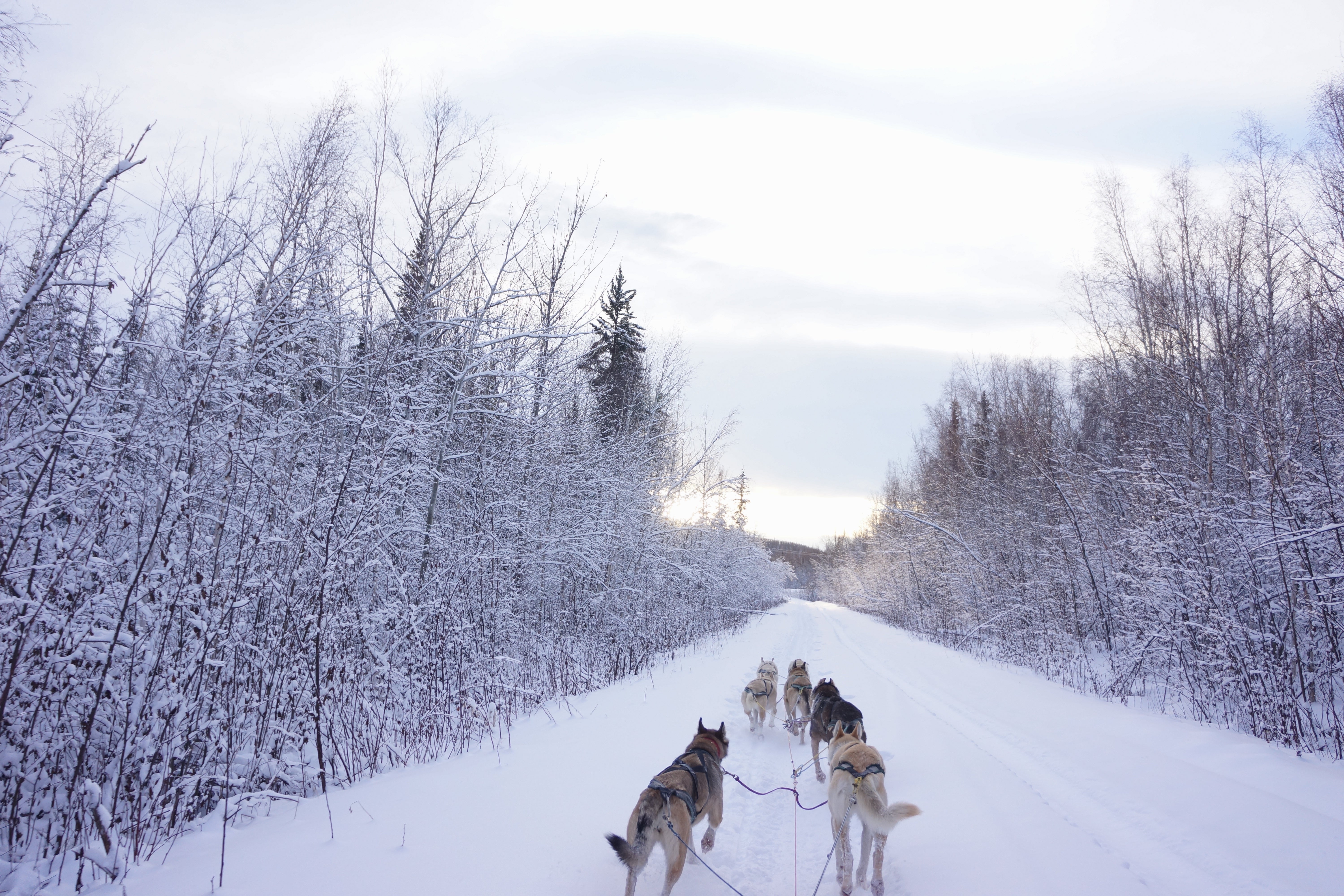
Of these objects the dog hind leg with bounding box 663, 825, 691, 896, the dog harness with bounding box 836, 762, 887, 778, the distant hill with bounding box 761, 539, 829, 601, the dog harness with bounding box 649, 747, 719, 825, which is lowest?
the distant hill with bounding box 761, 539, 829, 601

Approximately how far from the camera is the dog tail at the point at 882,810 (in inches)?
107

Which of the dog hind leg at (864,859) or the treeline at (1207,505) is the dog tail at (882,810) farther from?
the treeline at (1207,505)

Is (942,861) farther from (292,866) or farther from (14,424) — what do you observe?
(14,424)

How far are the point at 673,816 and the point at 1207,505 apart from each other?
8.39 meters

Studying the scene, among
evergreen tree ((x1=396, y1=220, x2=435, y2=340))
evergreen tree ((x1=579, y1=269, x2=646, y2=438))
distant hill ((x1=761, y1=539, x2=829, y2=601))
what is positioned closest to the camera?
evergreen tree ((x1=396, y1=220, x2=435, y2=340))

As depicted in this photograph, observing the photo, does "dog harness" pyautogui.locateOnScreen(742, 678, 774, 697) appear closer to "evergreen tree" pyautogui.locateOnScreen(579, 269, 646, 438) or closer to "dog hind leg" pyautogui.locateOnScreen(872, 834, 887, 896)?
"dog hind leg" pyautogui.locateOnScreen(872, 834, 887, 896)

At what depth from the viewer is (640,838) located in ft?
8.43

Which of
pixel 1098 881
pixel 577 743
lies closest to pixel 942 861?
pixel 1098 881

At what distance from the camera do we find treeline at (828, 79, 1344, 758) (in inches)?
228

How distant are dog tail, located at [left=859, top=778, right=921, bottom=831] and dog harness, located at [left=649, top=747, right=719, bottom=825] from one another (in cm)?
92

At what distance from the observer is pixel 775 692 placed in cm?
664

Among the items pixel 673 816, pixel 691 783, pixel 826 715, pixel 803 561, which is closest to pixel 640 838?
pixel 673 816

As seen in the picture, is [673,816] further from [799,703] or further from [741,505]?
[741,505]

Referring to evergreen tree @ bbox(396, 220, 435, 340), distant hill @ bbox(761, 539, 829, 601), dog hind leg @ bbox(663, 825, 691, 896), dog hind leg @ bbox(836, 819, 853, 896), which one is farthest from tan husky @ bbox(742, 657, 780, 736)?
distant hill @ bbox(761, 539, 829, 601)
